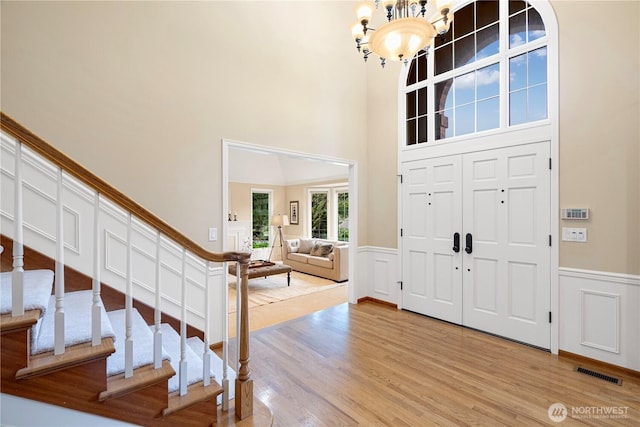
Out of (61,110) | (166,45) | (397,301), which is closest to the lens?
(61,110)

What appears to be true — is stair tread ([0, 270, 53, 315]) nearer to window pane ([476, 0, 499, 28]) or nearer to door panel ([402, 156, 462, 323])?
door panel ([402, 156, 462, 323])

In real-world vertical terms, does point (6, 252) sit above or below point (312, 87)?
below

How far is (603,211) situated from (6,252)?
479 cm

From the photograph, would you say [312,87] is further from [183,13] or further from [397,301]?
[397,301]

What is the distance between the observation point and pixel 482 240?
362 cm

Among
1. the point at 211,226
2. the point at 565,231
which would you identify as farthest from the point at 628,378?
the point at 211,226

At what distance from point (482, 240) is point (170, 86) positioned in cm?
378

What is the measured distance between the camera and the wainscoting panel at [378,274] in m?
4.53

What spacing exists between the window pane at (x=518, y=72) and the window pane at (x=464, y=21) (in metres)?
0.75

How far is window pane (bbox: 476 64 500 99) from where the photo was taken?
11.7 ft

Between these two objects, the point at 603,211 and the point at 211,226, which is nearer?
the point at 603,211

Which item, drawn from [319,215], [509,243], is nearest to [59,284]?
[509,243]

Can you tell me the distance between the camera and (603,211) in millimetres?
2799

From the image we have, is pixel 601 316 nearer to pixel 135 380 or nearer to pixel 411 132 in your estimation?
pixel 411 132
